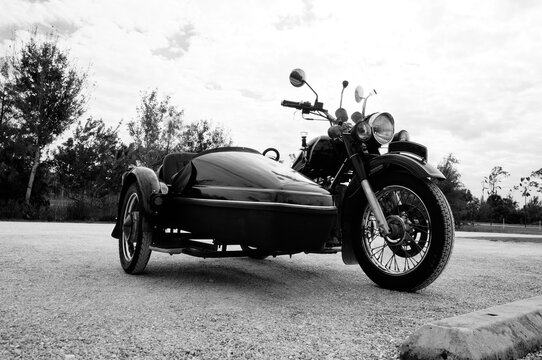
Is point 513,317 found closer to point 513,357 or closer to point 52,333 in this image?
point 513,357

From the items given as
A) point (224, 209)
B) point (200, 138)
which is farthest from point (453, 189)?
point (224, 209)

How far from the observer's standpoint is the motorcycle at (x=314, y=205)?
334 cm

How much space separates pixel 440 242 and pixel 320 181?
1419mm

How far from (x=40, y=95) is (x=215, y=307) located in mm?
18817

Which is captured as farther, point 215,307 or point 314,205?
point 314,205

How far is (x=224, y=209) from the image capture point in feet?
11.4

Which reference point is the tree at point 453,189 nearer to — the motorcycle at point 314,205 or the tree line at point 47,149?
the tree line at point 47,149

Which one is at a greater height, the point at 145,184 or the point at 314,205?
the point at 145,184

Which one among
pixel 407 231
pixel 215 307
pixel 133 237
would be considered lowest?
pixel 215 307

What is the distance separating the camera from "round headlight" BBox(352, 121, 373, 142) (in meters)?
3.93

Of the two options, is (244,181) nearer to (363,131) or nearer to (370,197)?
(370,197)

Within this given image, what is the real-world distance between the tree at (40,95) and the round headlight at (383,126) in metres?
18.1

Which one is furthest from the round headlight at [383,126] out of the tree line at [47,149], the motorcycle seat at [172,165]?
the tree line at [47,149]

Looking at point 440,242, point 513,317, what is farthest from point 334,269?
point 513,317
